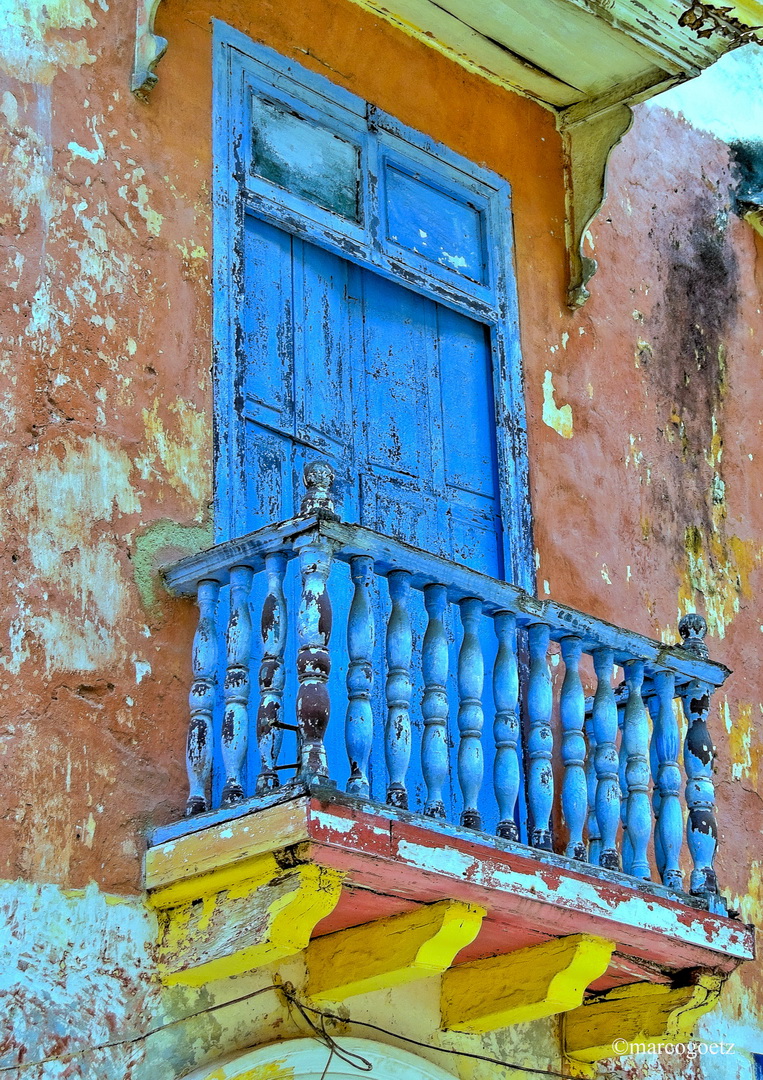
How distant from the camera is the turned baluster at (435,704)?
4.68m

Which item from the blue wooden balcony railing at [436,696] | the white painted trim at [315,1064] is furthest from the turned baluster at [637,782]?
the white painted trim at [315,1064]

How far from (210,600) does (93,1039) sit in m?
1.25

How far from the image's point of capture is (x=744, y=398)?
7.34m

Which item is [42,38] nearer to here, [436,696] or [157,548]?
[157,548]

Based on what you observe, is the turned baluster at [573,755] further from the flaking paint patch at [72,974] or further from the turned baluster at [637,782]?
the flaking paint patch at [72,974]

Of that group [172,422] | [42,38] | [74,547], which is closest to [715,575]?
[172,422]

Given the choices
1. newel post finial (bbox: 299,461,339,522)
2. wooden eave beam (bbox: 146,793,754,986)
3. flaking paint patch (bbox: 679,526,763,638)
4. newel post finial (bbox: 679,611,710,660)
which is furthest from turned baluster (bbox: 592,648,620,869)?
flaking paint patch (bbox: 679,526,763,638)

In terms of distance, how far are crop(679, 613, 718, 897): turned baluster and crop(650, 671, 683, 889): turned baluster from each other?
0.05 meters

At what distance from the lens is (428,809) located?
463 centimetres

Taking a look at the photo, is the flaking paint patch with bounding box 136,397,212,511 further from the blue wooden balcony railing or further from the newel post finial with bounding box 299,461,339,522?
the newel post finial with bounding box 299,461,339,522

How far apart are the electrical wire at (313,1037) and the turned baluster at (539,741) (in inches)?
28.7

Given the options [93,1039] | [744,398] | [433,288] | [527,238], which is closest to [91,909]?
[93,1039]

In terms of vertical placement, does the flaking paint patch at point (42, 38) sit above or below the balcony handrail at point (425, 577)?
above

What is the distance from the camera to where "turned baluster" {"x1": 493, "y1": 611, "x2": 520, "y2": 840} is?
4.86 metres
